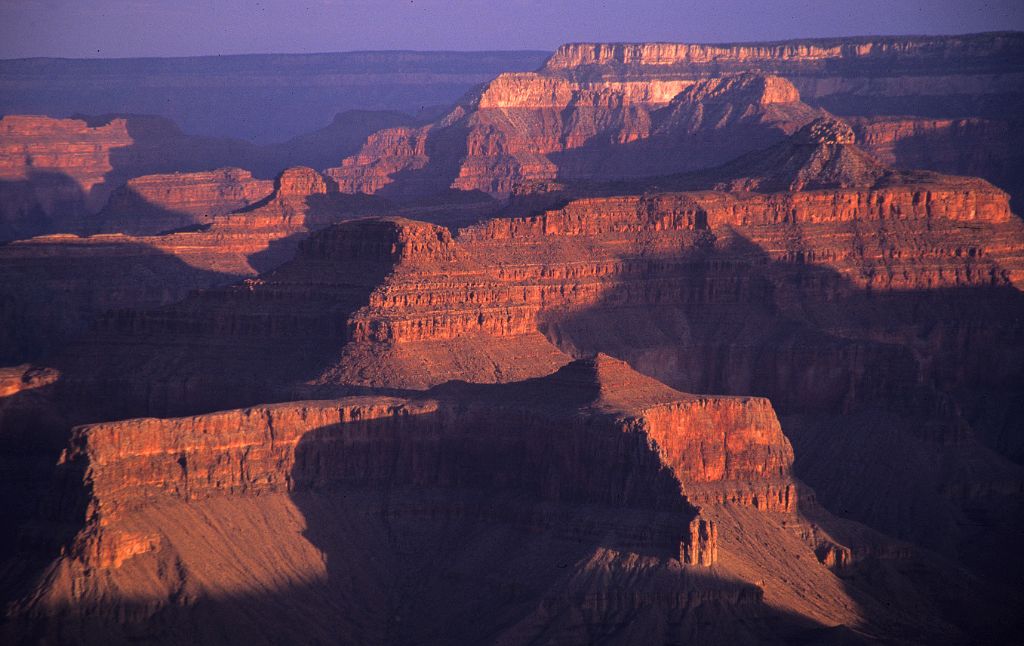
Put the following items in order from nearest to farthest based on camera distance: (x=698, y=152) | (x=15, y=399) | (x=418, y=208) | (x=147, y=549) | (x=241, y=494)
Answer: (x=147, y=549), (x=241, y=494), (x=15, y=399), (x=418, y=208), (x=698, y=152)

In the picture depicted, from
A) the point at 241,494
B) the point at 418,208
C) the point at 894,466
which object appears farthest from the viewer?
the point at 418,208

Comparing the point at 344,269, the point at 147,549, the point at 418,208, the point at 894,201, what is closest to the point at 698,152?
the point at 418,208

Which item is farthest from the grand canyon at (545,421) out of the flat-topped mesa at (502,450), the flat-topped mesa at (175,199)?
the flat-topped mesa at (175,199)

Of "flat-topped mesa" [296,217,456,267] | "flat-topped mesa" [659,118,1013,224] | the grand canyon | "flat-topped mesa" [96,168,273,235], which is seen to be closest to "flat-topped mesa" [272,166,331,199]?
the grand canyon

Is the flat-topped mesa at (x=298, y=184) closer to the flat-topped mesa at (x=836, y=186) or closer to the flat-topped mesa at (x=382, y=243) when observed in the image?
the flat-topped mesa at (x=836, y=186)

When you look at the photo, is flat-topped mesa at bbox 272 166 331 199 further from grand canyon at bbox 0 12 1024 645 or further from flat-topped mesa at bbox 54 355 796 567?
flat-topped mesa at bbox 54 355 796 567

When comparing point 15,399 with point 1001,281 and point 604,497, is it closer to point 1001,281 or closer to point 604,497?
point 604,497

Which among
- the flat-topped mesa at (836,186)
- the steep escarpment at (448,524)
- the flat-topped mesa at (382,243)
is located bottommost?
the steep escarpment at (448,524)
